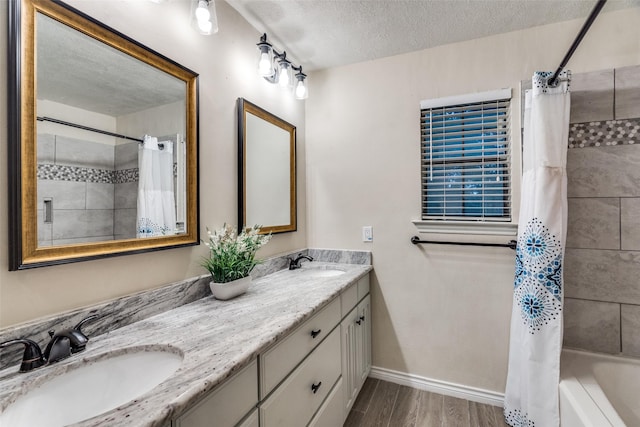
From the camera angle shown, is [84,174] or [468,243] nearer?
[84,174]

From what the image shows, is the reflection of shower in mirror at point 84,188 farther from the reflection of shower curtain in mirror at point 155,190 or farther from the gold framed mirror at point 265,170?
the gold framed mirror at point 265,170

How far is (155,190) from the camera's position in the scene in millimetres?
1276

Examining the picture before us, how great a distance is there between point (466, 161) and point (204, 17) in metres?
1.75

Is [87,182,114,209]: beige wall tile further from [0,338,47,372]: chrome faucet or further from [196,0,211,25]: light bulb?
[196,0,211,25]: light bulb

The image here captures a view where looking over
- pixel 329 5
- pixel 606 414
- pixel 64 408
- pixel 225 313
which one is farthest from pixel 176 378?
pixel 329 5

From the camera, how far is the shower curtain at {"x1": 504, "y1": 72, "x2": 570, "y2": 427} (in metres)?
1.55

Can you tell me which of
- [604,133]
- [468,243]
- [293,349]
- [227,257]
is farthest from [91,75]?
[604,133]

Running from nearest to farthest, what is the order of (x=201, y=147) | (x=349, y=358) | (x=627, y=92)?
1. (x=201, y=147)
2. (x=627, y=92)
3. (x=349, y=358)

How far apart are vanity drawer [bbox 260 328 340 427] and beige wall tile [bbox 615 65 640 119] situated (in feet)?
6.61

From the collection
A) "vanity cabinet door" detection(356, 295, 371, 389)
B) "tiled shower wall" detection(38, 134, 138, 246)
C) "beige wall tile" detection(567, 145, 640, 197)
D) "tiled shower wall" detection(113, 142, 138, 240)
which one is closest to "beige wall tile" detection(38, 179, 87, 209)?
"tiled shower wall" detection(38, 134, 138, 246)

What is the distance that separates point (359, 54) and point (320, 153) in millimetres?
780

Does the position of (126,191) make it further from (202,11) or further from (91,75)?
(202,11)

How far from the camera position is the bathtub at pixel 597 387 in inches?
52.0

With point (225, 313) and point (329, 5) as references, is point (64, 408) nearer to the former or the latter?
point (225, 313)
